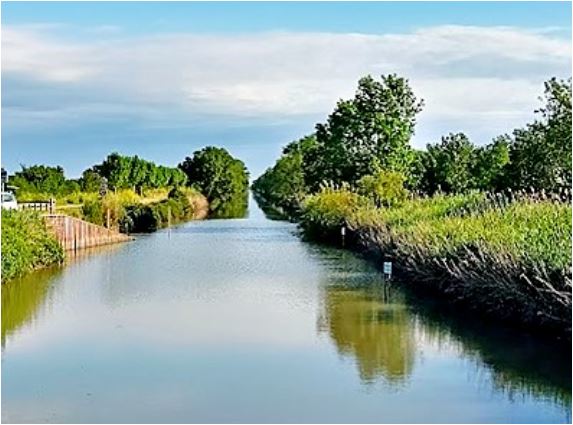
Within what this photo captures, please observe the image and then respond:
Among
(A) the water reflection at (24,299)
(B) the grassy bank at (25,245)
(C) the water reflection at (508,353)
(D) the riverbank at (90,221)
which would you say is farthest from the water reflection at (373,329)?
(D) the riverbank at (90,221)

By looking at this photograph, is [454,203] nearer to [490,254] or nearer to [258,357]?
[490,254]

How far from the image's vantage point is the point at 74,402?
7.99 m

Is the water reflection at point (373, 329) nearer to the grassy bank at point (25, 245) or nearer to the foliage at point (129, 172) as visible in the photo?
the grassy bank at point (25, 245)

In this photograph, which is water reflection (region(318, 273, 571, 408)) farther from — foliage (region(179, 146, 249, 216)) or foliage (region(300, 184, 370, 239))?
foliage (region(179, 146, 249, 216))

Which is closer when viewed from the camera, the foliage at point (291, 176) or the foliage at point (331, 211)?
the foliage at point (331, 211)

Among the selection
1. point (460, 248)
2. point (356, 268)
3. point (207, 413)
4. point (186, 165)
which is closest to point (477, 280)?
point (460, 248)

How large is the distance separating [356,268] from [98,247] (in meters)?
8.04

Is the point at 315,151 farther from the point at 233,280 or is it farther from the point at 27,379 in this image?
the point at 27,379

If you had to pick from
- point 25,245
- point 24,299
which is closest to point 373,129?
point 25,245

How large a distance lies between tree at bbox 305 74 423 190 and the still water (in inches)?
602

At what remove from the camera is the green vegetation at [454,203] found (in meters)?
10.6

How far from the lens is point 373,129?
3169cm

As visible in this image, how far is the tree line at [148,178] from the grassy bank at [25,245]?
36.9 feet

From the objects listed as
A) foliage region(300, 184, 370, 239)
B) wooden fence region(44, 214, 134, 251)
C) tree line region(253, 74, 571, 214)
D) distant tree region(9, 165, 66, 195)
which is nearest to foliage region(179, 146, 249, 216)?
distant tree region(9, 165, 66, 195)
